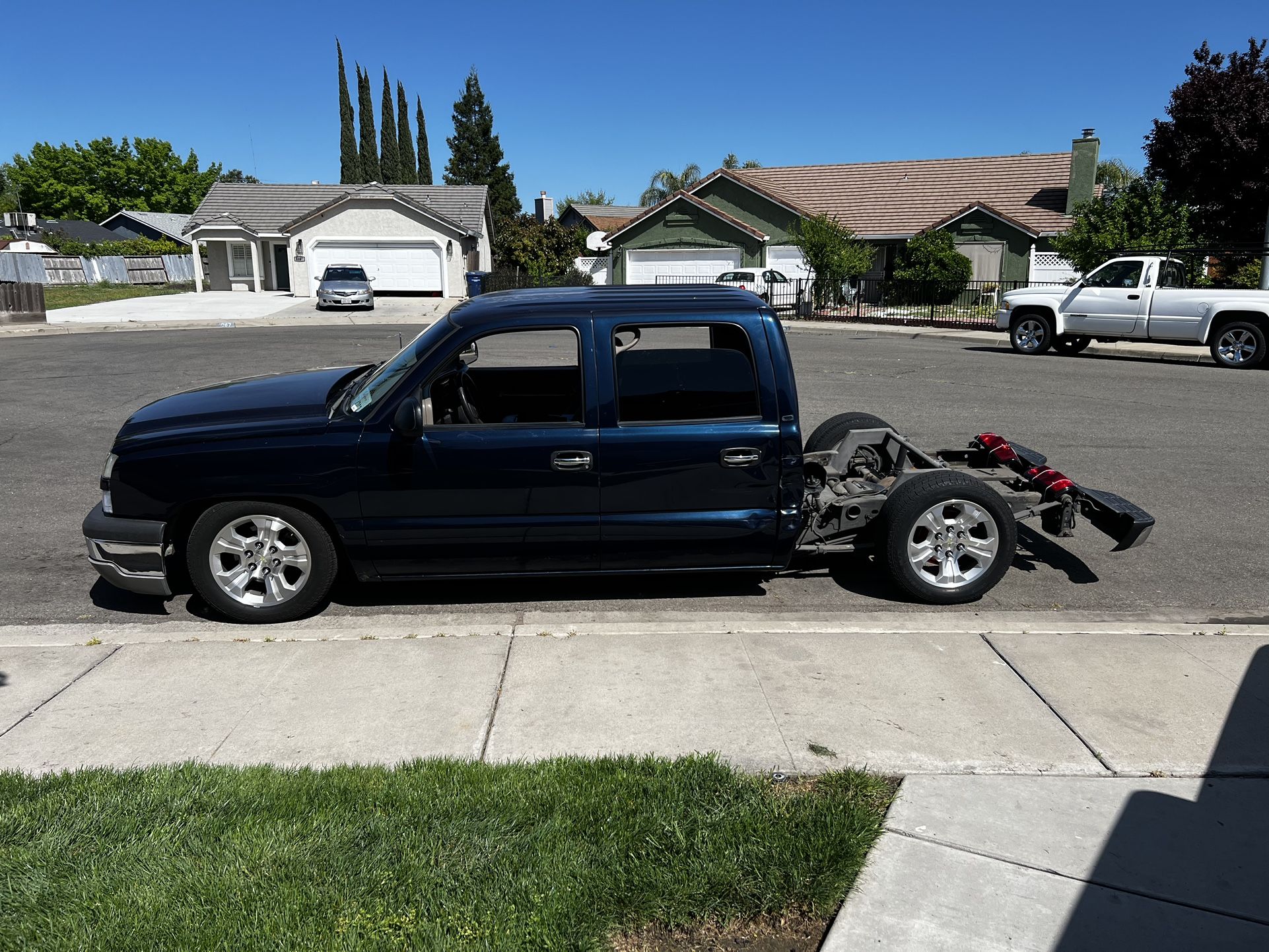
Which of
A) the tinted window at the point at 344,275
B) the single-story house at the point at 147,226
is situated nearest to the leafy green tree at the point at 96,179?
the single-story house at the point at 147,226

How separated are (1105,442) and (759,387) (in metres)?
6.56

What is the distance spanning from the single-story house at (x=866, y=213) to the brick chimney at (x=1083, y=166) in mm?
133

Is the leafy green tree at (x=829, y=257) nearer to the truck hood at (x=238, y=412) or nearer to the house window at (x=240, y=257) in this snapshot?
the truck hood at (x=238, y=412)

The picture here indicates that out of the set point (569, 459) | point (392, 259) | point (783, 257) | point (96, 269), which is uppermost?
point (783, 257)

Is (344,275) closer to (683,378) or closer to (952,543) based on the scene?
(683,378)

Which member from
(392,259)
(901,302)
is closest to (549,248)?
(392,259)

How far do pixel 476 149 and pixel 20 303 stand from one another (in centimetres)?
5061

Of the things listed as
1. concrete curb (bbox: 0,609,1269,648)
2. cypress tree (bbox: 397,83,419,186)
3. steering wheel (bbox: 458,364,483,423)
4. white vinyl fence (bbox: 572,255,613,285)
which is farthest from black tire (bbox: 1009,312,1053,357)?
A: cypress tree (bbox: 397,83,419,186)

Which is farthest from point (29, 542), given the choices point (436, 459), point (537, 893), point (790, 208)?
point (790, 208)

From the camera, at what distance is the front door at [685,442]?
5355 millimetres

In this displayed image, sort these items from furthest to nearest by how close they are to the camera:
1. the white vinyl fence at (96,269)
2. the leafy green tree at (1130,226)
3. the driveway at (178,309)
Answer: the white vinyl fence at (96,269) → the driveway at (178,309) → the leafy green tree at (1130,226)

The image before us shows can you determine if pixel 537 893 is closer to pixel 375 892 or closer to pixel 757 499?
pixel 375 892

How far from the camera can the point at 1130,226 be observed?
25.4 metres

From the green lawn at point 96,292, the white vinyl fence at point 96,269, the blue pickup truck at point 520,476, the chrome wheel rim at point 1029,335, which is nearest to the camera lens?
the blue pickup truck at point 520,476
